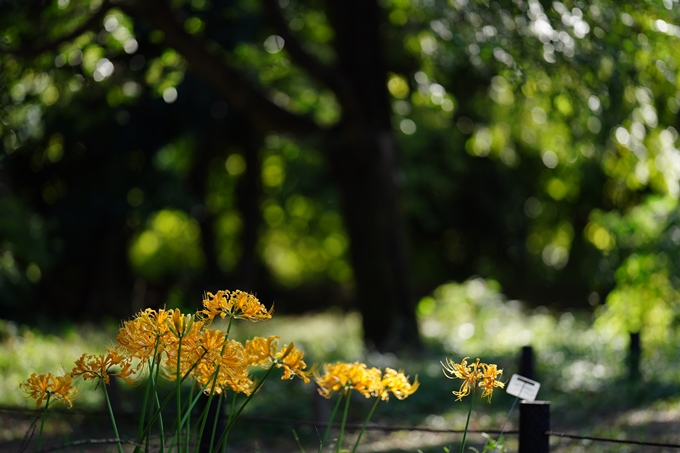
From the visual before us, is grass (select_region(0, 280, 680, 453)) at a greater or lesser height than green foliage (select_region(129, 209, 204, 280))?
lesser

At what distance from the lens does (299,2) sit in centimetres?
1384

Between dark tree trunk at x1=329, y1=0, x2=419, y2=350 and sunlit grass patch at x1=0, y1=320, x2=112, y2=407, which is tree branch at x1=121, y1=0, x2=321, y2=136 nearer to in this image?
dark tree trunk at x1=329, y1=0, x2=419, y2=350

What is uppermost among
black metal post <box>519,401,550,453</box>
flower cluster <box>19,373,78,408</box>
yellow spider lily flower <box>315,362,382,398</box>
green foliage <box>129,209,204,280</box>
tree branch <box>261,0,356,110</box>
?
green foliage <box>129,209,204,280</box>

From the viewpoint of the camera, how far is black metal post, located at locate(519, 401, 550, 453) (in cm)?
358

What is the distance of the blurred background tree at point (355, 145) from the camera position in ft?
26.1

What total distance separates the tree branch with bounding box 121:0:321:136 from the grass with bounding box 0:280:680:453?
10.6 feet

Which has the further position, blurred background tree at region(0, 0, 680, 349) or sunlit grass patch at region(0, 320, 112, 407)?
sunlit grass patch at region(0, 320, 112, 407)

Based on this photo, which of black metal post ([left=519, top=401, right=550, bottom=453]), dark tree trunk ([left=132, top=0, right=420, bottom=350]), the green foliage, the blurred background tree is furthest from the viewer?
the green foliage

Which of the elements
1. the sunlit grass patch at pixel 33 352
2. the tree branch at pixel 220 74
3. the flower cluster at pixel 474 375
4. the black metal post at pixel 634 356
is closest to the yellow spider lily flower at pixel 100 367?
the flower cluster at pixel 474 375

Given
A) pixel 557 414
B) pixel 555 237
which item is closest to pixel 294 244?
pixel 555 237

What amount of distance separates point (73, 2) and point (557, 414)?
699 centimetres

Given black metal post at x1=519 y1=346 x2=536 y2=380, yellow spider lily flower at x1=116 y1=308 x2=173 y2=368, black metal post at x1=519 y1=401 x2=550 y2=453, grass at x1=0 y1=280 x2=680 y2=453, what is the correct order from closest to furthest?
yellow spider lily flower at x1=116 y1=308 x2=173 y2=368, black metal post at x1=519 y1=401 x2=550 y2=453, black metal post at x1=519 y1=346 x2=536 y2=380, grass at x1=0 y1=280 x2=680 y2=453

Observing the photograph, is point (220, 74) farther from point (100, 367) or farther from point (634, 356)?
point (100, 367)

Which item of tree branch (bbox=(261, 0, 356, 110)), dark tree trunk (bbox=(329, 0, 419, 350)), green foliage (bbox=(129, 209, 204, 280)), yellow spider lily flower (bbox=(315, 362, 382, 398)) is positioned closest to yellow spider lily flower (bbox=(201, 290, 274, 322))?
yellow spider lily flower (bbox=(315, 362, 382, 398))
